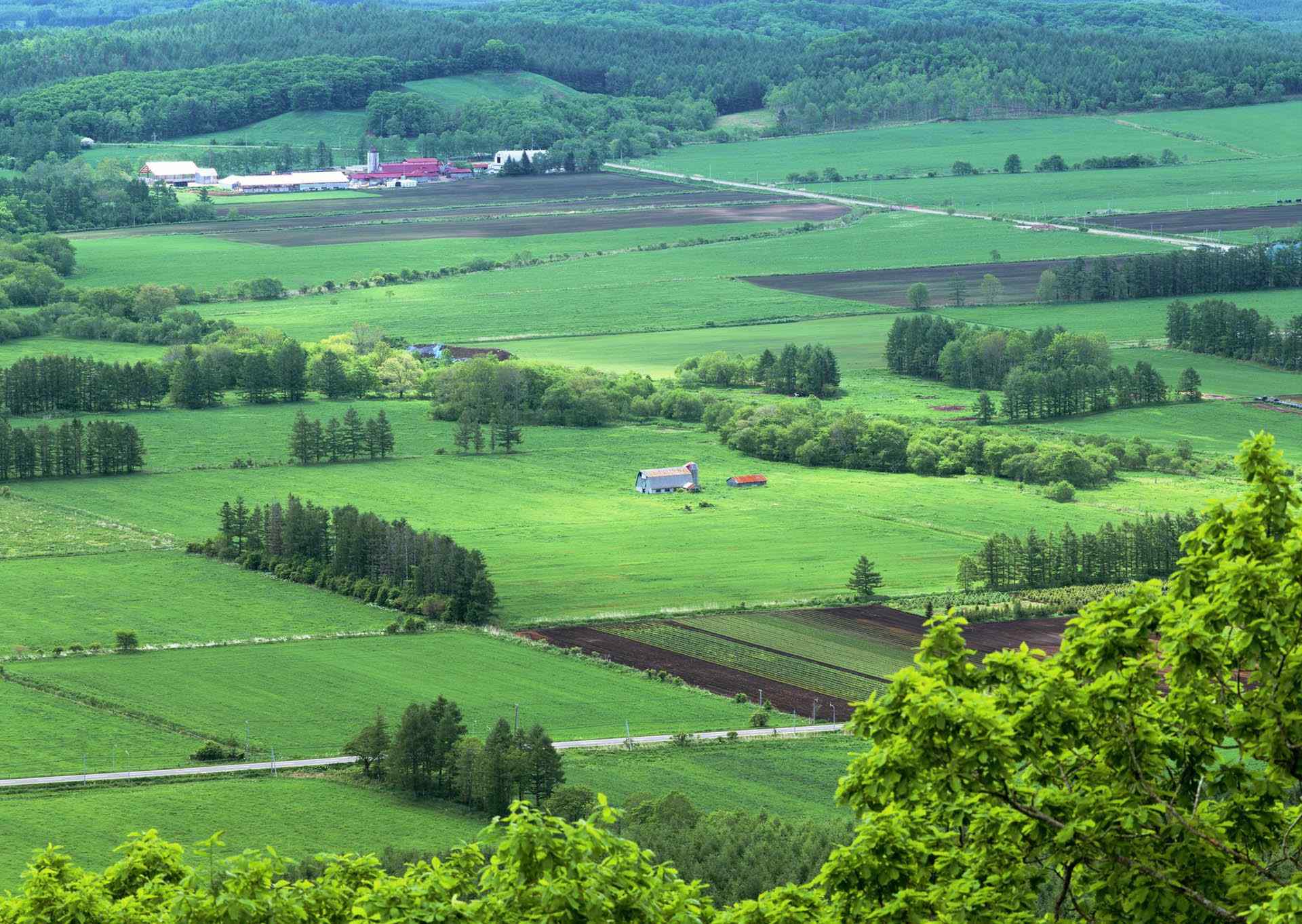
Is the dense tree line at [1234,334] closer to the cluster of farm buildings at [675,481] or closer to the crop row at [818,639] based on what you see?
the cluster of farm buildings at [675,481]

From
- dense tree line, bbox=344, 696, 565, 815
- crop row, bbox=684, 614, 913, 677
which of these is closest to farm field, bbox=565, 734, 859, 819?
dense tree line, bbox=344, 696, 565, 815

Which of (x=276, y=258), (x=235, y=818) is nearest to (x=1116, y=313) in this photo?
(x=276, y=258)

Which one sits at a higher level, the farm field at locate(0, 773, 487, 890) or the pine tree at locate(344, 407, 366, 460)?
the pine tree at locate(344, 407, 366, 460)

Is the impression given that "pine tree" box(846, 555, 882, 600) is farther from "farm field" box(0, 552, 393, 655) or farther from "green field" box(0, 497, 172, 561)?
"green field" box(0, 497, 172, 561)

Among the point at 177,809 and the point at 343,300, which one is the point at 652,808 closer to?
the point at 177,809

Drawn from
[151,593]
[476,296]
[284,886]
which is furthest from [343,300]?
[284,886]

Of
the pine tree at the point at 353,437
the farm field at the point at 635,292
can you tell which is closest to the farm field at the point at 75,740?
the pine tree at the point at 353,437

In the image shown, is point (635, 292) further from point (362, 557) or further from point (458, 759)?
→ point (458, 759)
